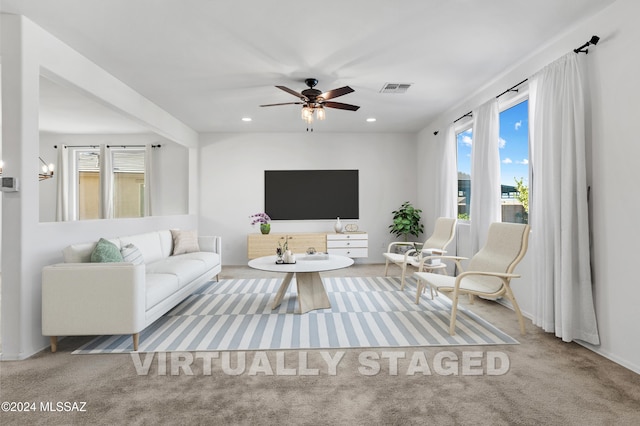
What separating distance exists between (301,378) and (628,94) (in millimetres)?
3062

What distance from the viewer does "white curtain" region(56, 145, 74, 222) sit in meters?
6.72

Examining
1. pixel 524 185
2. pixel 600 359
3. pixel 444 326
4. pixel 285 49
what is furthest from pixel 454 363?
pixel 285 49

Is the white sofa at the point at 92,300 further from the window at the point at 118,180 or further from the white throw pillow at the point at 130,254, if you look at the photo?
the window at the point at 118,180

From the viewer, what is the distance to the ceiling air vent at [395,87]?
4.43m

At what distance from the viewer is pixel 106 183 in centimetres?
664

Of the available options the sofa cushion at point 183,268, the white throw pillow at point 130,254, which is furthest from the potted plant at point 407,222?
the white throw pillow at point 130,254

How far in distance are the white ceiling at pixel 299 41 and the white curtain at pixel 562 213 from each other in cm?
56

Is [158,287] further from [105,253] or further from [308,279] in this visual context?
[308,279]

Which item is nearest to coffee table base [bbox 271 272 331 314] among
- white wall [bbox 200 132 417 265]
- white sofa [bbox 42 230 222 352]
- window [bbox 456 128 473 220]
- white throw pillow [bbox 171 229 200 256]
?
white sofa [bbox 42 230 222 352]

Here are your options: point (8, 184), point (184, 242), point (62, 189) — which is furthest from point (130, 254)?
point (62, 189)

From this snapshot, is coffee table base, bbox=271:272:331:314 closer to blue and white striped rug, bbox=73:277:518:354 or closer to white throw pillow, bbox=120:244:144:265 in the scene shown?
blue and white striped rug, bbox=73:277:518:354

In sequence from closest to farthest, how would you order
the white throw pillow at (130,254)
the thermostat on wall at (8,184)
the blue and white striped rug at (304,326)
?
1. the thermostat on wall at (8,184)
2. the blue and white striped rug at (304,326)
3. the white throw pillow at (130,254)

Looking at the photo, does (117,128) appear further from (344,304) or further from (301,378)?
(301,378)

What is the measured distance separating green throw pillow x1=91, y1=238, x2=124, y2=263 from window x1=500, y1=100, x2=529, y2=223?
434 cm
